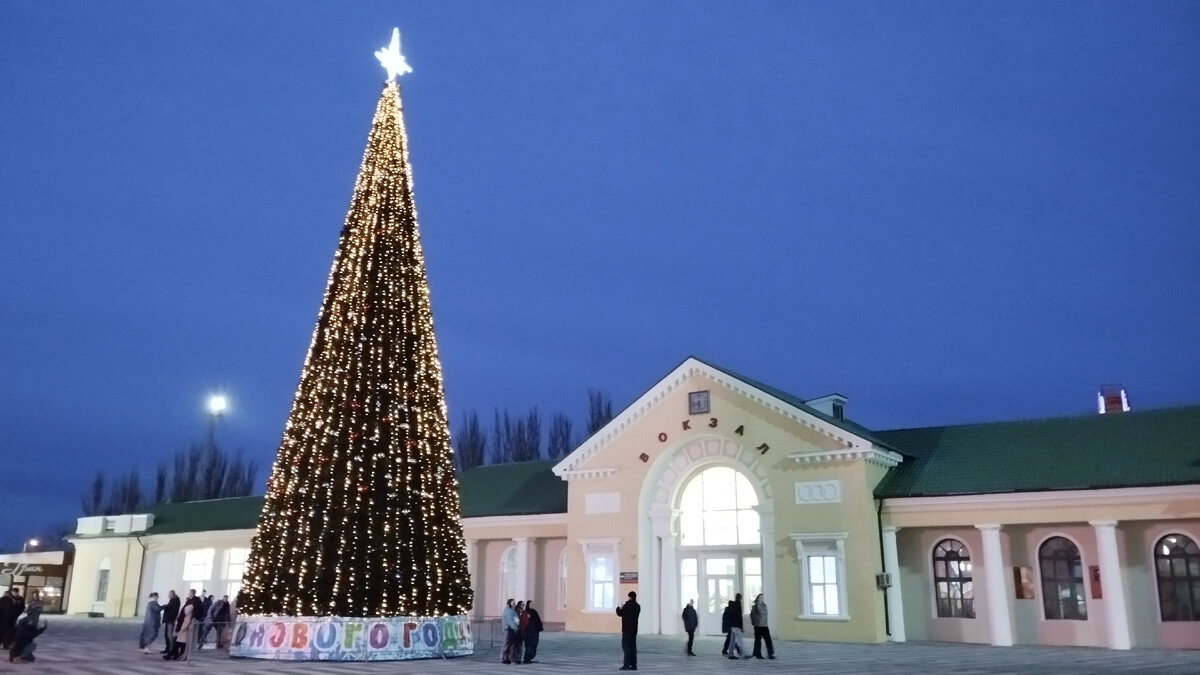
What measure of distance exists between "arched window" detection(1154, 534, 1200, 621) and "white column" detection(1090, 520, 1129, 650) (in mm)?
906

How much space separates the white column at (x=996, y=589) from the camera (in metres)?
24.2

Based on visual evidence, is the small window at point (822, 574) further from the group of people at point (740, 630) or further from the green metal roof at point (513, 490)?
the green metal roof at point (513, 490)

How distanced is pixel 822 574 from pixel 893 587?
1.92 m

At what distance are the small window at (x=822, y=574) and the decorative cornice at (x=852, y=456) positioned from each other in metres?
2.10

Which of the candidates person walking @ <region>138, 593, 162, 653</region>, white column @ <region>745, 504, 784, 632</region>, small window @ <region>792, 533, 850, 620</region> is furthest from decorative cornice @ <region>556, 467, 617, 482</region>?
person walking @ <region>138, 593, 162, 653</region>

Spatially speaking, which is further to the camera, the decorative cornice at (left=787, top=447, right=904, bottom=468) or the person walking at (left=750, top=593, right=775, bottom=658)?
the decorative cornice at (left=787, top=447, right=904, bottom=468)

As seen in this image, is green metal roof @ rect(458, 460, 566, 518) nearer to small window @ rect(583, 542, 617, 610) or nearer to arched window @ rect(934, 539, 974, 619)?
small window @ rect(583, 542, 617, 610)

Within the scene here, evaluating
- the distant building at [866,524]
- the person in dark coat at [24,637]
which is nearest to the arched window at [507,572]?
the distant building at [866,524]

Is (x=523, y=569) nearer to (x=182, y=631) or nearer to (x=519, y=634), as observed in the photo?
(x=519, y=634)

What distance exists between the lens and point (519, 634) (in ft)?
60.4

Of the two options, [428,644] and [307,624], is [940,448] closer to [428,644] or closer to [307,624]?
[428,644]

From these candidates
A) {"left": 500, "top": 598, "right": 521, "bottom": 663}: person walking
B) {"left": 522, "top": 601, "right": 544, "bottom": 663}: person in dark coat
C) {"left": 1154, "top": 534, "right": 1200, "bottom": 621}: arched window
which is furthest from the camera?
{"left": 1154, "top": 534, "right": 1200, "bottom": 621}: arched window

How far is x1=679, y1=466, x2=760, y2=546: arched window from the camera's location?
2805 centimetres

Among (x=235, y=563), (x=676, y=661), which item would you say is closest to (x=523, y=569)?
(x=676, y=661)
